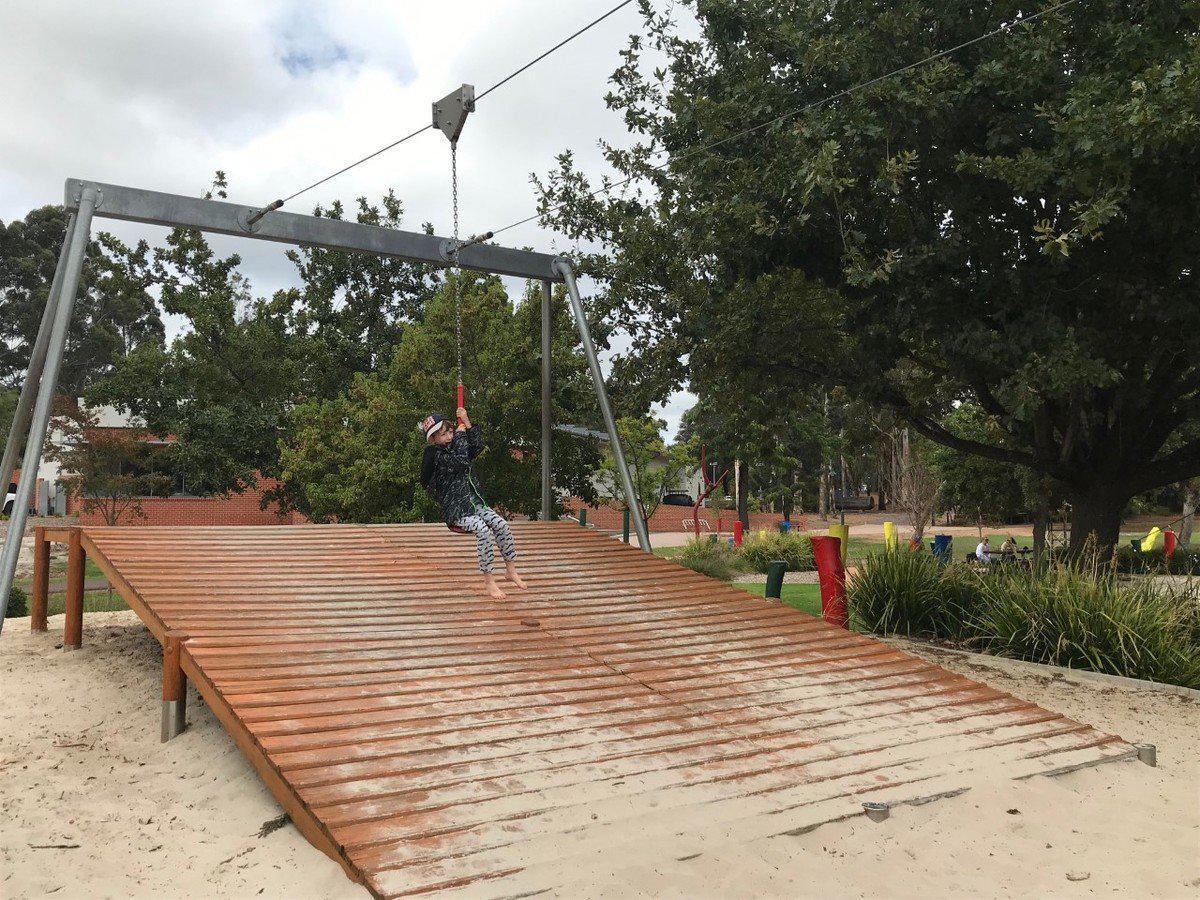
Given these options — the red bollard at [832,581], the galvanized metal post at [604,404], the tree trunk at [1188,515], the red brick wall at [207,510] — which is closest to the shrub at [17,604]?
the galvanized metal post at [604,404]

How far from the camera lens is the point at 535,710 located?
5410mm

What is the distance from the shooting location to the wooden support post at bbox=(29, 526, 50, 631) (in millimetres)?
8500

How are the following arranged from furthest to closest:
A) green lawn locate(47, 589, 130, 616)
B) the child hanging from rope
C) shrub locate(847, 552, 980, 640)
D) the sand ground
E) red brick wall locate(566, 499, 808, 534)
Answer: red brick wall locate(566, 499, 808, 534)
green lawn locate(47, 589, 130, 616)
shrub locate(847, 552, 980, 640)
the child hanging from rope
the sand ground

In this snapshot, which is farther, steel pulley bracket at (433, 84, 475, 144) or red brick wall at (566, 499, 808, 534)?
red brick wall at (566, 499, 808, 534)

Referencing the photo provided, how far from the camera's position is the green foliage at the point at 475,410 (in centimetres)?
1667

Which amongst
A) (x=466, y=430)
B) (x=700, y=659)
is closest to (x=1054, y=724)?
(x=700, y=659)

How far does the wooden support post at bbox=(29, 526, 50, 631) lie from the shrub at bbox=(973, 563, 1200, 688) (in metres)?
8.58

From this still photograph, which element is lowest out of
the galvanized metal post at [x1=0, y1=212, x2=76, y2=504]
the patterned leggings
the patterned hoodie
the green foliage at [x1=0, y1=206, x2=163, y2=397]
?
the patterned leggings

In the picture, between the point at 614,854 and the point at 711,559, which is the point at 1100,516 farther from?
the point at 711,559

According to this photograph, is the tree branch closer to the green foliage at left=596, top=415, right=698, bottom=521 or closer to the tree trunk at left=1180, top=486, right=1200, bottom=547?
the green foliage at left=596, top=415, right=698, bottom=521

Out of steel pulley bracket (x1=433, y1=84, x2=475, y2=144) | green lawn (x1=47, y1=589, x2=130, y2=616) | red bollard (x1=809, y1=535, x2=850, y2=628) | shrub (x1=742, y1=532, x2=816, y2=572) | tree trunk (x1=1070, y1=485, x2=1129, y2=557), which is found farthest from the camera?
shrub (x1=742, y1=532, x2=816, y2=572)

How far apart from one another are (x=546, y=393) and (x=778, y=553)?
39.4ft

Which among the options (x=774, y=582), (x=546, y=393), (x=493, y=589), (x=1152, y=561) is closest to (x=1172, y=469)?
(x=774, y=582)

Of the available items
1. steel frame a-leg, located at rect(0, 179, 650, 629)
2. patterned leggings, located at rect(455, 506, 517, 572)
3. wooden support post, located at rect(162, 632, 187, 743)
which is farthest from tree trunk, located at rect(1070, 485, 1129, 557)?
wooden support post, located at rect(162, 632, 187, 743)
